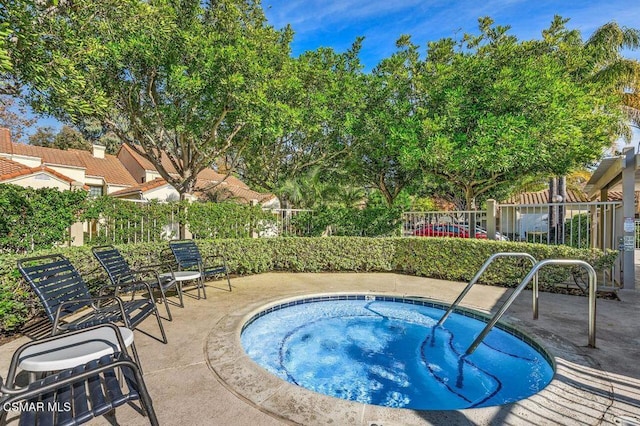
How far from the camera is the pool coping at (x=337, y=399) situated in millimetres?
2371

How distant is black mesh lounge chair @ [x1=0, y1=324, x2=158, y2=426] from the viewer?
1654mm

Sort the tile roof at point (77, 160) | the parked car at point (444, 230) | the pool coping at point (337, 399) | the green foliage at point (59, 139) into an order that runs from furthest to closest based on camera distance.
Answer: the green foliage at point (59, 139), the tile roof at point (77, 160), the parked car at point (444, 230), the pool coping at point (337, 399)

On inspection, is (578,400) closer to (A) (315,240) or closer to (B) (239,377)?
(B) (239,377)

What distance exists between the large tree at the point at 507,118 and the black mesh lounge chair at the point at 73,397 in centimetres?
813

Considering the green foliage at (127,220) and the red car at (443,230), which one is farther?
the red car at (443,230)

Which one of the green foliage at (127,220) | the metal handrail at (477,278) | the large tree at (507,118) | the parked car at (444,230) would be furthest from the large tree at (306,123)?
the metal handrail at (477,278)

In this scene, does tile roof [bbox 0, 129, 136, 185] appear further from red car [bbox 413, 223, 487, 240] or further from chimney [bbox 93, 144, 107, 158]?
red car [bbox 413, 223, 487, 240]

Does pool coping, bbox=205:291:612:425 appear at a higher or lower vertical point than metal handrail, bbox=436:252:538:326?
lower

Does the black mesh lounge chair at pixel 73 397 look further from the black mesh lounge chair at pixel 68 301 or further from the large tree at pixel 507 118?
the large tree at pixel 507 118

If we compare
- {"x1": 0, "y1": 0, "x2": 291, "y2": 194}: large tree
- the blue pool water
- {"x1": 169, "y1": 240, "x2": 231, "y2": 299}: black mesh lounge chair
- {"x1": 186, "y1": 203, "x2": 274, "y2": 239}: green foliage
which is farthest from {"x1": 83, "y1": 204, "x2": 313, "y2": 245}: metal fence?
the blue pool water

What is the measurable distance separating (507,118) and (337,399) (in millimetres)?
8261

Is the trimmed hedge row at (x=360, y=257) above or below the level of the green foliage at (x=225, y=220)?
below

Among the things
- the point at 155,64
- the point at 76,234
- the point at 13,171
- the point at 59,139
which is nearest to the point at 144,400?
the point at 76,234

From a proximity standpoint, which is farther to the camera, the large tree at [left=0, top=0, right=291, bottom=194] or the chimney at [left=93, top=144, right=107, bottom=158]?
the chimney at [left=93, top=144, right=107, bottom=158]
